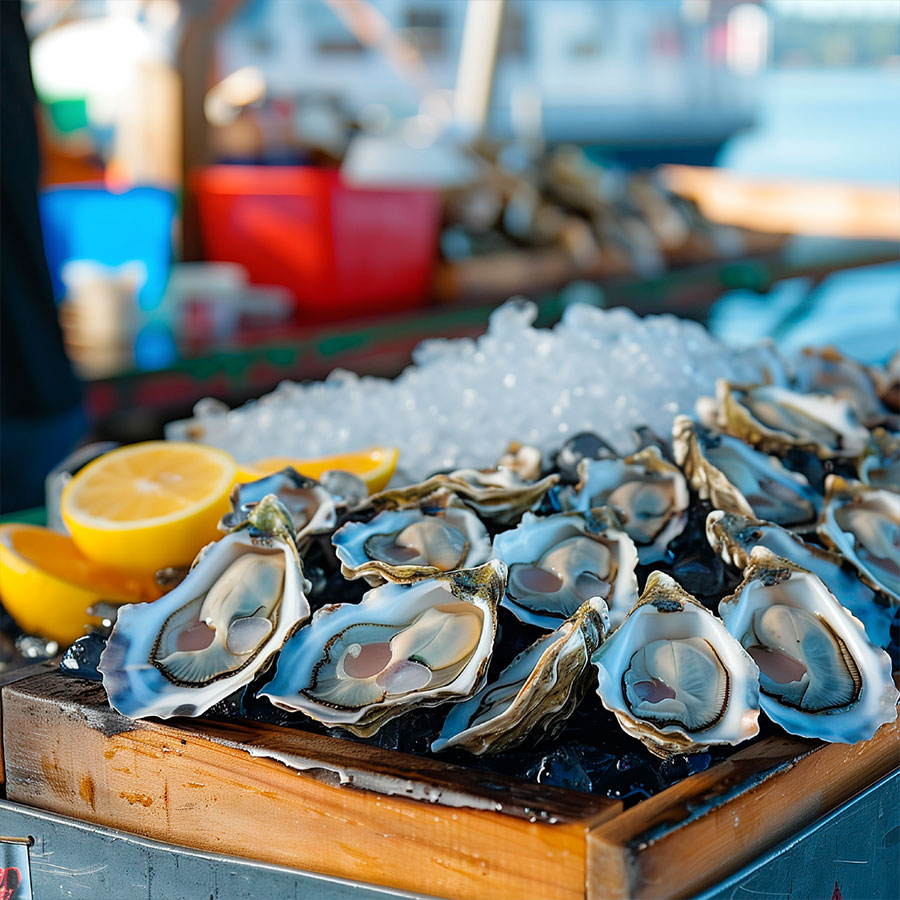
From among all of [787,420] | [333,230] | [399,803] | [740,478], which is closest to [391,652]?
[399,803]

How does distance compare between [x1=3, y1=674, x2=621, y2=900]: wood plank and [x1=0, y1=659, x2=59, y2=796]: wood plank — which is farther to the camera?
[x1=0, y1=659, x2=59, y2=796]: wood plank

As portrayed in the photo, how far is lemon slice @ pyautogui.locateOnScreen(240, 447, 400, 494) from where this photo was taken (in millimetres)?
842

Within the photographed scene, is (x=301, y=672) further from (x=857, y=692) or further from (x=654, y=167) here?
(x=654, y=167)

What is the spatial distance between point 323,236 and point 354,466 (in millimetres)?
2753

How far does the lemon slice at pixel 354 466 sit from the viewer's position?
84cm

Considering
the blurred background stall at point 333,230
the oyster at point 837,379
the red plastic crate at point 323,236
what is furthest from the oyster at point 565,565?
the red plastic crate at point 323,236

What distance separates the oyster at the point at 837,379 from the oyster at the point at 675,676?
1.54 feet

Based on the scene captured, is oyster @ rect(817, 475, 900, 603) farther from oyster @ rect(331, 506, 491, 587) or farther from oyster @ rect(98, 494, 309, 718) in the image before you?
oyster @ rect(98, 494, 309, 718)

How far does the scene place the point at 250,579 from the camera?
681 millimetres

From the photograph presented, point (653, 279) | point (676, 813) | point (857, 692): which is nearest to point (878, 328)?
point (857, 692)

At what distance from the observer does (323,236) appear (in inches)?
138

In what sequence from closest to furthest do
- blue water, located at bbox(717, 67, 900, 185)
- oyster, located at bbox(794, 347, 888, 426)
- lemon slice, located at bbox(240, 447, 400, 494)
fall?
lemon slice, located at bbox(240, 447, 400, 494) → oyster, located at bbox(794, 347, 888, 426) → blue water, located at bbox(717, 67, 900, 185)

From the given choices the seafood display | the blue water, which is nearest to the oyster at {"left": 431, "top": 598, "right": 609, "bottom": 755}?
the seafood display

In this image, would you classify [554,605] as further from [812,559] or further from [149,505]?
[149,505]
